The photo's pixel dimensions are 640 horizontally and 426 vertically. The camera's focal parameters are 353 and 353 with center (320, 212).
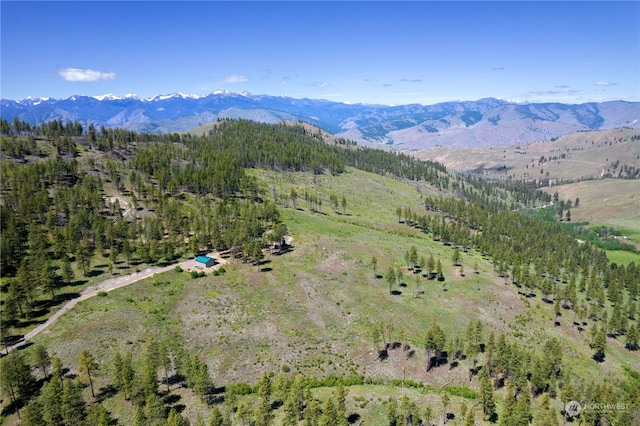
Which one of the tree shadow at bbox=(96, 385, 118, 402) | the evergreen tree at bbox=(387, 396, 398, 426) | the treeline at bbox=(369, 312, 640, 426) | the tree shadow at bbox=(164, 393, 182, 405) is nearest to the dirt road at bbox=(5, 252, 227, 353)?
the tree shadow at bbox=(96, 385, 118, 402)

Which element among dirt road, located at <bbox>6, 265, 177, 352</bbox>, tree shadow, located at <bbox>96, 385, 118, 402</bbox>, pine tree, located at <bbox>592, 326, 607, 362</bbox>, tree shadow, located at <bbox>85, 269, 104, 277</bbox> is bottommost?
pine tree, located at <bbox>592, 326, 607, 362</bbox>

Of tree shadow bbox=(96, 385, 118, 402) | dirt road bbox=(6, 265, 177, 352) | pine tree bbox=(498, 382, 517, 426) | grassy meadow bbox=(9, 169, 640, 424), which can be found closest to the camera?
pine tree bbox=(498, 382, 517, 426)

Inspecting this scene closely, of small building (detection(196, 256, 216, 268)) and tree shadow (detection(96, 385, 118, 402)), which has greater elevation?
small building (detection(196, 256, 216, 268))

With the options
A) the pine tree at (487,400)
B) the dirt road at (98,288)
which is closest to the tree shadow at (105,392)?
the dirt road at (98,288)

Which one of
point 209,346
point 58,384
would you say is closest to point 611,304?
point 209,346

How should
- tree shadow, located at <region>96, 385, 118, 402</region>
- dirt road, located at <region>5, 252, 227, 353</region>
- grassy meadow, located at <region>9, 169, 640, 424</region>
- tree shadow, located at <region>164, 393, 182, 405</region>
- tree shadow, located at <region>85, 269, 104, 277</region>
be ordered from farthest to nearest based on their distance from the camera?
tree shadow, located at <region>85, 269, 104, 277</region>, dirt road, located at <region>5, 252, 227, 353</region>, grassy meadow, located at <region>9, 169, 640, 424</region>, tree shadow, located at <region>164, 393, 182, 405</region>, tree shadow, located at <region>96, 385, 118, 402</region>

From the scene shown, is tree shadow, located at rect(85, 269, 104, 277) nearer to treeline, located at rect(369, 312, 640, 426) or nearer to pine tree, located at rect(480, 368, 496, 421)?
treeline, located at rect(369, 312, 640, 426)

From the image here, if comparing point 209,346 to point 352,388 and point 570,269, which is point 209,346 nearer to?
point 352,388
